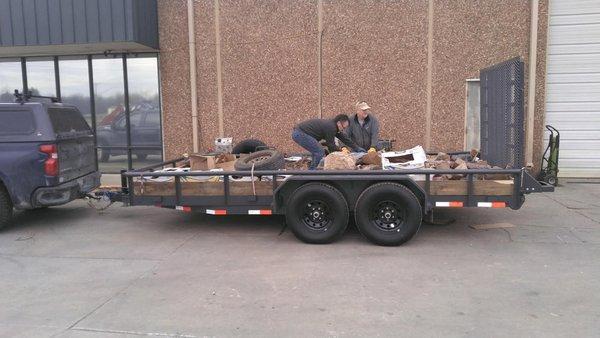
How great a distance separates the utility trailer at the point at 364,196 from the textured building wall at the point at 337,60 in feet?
15.6

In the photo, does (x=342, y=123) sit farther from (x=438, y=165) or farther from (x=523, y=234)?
(x=523, y=234)

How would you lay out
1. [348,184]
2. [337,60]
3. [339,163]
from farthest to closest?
[337,60] → [339,163] → [348,184]

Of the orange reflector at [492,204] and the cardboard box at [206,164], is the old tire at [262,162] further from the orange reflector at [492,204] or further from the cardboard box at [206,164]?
the orange reflector at [492,204]

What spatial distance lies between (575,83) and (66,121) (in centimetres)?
1041

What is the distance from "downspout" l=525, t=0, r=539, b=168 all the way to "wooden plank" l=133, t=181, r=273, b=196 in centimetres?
674

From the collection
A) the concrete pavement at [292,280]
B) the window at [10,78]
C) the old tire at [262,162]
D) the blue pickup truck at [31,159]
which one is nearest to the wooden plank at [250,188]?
the old tire at [262,162]

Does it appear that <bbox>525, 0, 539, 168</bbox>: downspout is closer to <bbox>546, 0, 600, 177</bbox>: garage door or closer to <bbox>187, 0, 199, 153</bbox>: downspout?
<bbox>546, 0, 600, 177</bbox>: garage door

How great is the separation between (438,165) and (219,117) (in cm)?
624

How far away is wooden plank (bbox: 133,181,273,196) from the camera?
675cm

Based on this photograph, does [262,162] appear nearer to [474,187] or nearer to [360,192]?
[360,192]

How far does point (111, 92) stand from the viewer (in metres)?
12.0

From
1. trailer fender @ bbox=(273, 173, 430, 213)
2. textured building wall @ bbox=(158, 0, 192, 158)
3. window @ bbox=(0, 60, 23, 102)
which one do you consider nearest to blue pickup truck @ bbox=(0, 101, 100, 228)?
trailer fender @ bbox=(273, 173, 430, 213)

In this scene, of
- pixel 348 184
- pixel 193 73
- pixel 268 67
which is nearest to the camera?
pixel 348 184

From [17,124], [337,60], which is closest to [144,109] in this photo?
[17,124]
